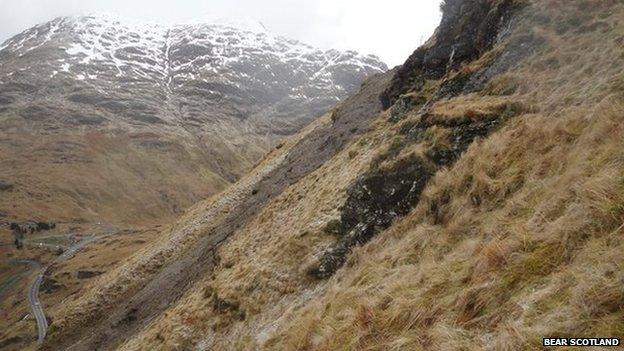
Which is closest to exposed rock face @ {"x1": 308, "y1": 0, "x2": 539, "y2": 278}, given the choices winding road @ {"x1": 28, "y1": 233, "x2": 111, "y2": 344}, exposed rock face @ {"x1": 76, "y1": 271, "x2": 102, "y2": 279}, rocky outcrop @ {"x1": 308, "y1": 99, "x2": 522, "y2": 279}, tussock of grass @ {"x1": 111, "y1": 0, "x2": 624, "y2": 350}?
rocky outcrop @ {"x1": 308, "y1": 99, "x2": 522, "y2": 279}

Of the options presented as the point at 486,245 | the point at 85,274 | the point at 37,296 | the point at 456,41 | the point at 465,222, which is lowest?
the point at 37,296

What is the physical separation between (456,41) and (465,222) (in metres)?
17.7

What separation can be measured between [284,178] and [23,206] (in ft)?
616

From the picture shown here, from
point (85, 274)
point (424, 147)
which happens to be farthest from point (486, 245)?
point (85, 274)

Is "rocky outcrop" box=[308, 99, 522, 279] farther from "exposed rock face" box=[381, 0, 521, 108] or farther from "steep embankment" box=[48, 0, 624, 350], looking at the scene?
"exposed rock face" box=[381, 0, 521, 108]

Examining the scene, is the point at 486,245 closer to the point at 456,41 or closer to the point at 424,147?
the point at 424,147

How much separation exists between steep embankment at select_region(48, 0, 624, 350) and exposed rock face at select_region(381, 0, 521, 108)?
0.13 meters

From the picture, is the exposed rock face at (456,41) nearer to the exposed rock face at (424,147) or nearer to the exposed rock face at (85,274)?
the exposed rock face at (424,147)

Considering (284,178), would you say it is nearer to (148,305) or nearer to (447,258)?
(148,305)

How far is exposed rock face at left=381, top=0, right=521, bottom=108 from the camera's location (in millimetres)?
23172

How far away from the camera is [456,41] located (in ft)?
88.1

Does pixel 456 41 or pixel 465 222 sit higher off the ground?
pixel 456 41

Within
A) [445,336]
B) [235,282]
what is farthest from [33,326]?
[445,336]

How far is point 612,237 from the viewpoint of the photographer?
748 centimetres
